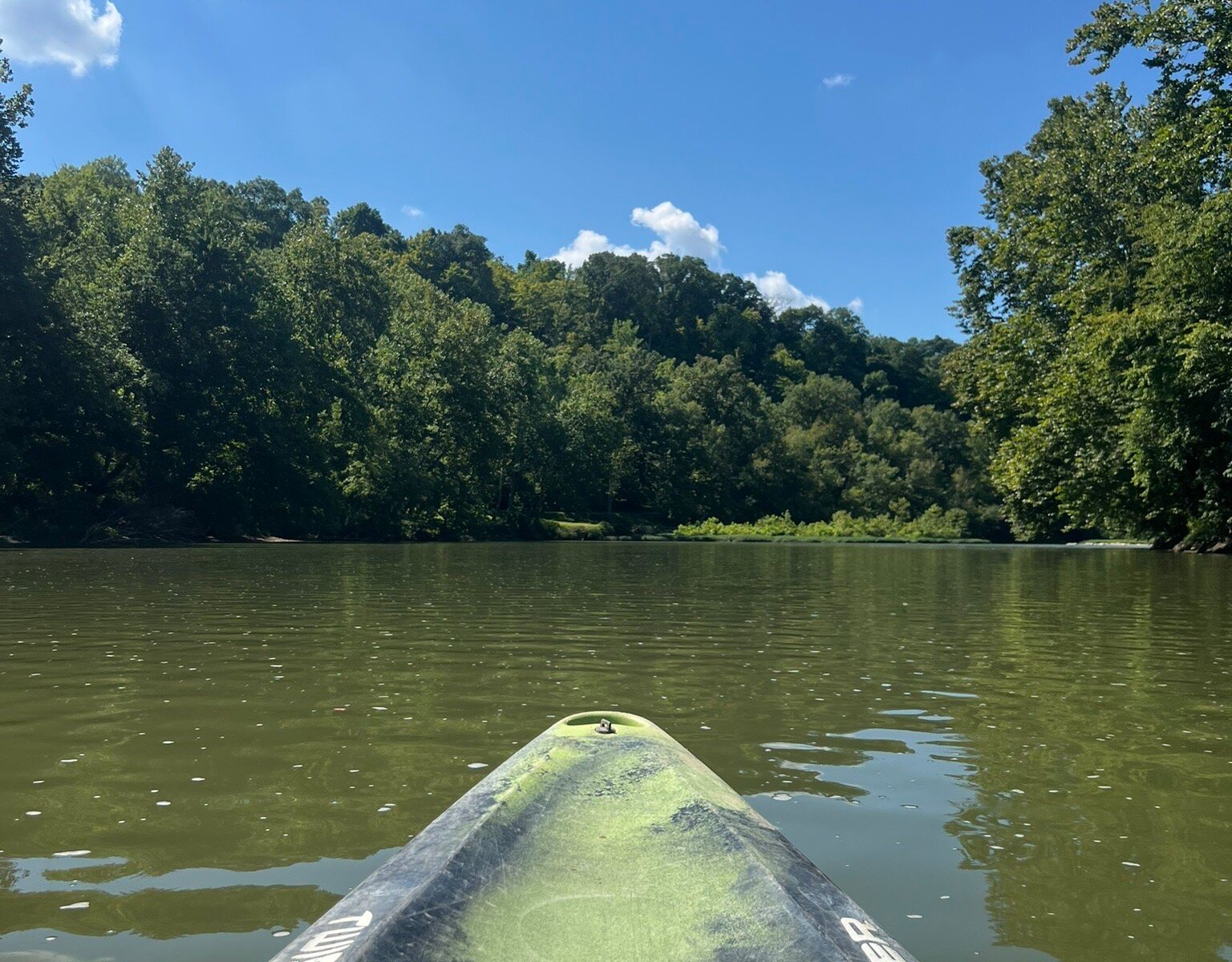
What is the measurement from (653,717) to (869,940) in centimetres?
518

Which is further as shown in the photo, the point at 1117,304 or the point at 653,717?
the point at 1117,304

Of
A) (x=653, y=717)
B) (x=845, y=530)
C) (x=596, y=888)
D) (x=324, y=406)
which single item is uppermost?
(x=324, y=406)

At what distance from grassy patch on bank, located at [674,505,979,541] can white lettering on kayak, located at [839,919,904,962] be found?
75017 mm

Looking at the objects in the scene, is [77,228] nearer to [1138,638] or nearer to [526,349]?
[526,349]

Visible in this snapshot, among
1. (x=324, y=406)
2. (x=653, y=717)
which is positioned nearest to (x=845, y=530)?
(x=324, y=406)

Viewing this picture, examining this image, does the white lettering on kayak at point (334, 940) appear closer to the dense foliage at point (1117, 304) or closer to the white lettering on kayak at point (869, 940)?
the white lettering on kayak at point (869, 940)

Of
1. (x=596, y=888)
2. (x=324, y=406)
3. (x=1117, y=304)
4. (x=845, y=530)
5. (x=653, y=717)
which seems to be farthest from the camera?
(x=845, y=530)

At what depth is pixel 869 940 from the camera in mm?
2691

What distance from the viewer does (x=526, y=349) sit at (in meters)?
77.6

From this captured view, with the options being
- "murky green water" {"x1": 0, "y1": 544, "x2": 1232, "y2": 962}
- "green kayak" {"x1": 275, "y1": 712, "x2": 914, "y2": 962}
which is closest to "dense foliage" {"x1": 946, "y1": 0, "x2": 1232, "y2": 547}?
"murky green water" {"x1": 0, "y1": 544, "x2": 1232, "y2": 962}

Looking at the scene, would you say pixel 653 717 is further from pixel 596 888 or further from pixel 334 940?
pixel 334 940

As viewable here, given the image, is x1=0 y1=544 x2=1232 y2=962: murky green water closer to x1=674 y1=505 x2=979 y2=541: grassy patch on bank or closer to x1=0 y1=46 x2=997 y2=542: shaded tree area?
x1=0 y1=46 x2=997 y2=542: shaded tree area

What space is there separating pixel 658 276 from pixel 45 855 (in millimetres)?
135666

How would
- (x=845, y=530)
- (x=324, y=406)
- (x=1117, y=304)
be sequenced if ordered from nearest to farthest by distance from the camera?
(x=1117, y=304) → (x=324, y=406) → (x=845, y=530)
